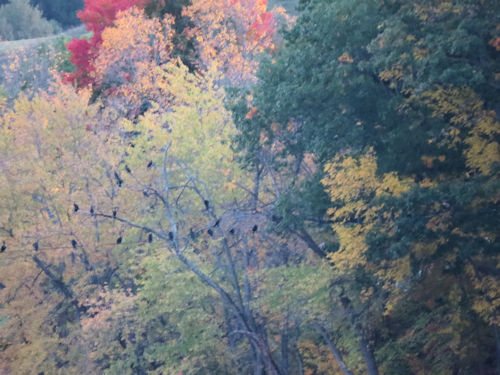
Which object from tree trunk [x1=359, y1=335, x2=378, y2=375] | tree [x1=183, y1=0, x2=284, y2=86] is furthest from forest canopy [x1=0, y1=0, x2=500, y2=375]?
tree [x1=183, y1=0, x2=284, y2=86]

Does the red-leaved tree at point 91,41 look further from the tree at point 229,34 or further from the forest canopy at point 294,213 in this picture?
the forest canopy at point 294,213

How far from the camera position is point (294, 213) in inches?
665

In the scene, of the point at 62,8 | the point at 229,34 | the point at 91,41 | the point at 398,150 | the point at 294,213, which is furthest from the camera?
the point at 62,8

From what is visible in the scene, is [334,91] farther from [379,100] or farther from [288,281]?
[288,281]

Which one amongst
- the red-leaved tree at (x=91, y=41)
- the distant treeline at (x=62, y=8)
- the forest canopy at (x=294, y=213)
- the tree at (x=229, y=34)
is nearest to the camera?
the forest canopy at (x=294, y=213)

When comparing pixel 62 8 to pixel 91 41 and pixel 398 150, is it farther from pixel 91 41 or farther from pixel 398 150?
pixel 398 150

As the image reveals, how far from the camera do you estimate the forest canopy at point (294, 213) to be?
42.1 ft

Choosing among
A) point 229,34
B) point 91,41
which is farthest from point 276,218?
point 91,41

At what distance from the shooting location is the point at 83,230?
2275 cm

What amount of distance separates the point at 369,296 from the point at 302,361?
719cm

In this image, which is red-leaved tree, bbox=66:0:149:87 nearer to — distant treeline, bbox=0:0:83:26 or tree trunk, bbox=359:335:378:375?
tree trunk, bbox=359:335:378:375

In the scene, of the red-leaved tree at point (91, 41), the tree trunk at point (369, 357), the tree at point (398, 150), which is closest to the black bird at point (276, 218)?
the tree at point (398, 150)

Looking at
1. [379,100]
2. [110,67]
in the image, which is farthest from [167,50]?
[379,100]

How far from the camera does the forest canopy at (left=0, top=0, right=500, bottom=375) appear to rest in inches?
505
